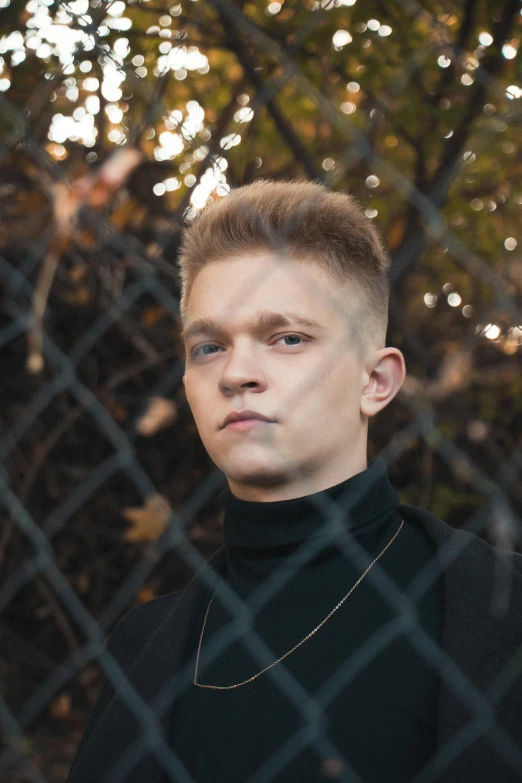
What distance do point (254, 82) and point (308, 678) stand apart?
1436 millimetres

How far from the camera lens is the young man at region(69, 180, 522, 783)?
96 centimetres

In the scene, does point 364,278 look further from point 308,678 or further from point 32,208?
point 32,208

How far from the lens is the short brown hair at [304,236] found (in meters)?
1.13

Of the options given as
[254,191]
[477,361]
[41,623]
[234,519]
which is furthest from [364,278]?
[41,623]

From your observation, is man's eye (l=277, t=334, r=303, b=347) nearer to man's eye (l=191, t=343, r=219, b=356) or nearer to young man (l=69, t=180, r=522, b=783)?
young man (l=69, t=180, r=522, b=783)

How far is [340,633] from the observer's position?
3.60 ft

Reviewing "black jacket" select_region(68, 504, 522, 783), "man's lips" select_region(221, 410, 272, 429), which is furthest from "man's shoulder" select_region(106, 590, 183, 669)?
"man's lips" select_region(221, 410, 272, 429)

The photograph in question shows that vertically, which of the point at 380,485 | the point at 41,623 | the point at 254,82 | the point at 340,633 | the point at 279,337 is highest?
the point at 254,82

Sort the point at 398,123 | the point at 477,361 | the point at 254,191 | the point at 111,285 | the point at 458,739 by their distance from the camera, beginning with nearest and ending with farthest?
the point at 458,739, the point at 254,191, the point at 398,123, the point at 111,285, the point at 477,361

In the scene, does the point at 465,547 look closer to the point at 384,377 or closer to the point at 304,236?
the point at 384,377

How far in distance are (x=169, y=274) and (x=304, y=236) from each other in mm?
764

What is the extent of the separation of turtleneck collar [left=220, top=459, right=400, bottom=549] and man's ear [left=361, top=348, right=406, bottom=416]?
0.10 m

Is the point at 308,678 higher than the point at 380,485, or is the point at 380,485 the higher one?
the point at 380,485

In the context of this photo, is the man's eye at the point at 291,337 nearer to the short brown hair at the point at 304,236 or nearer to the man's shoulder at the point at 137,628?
the short brown hair at the point at 304,236
